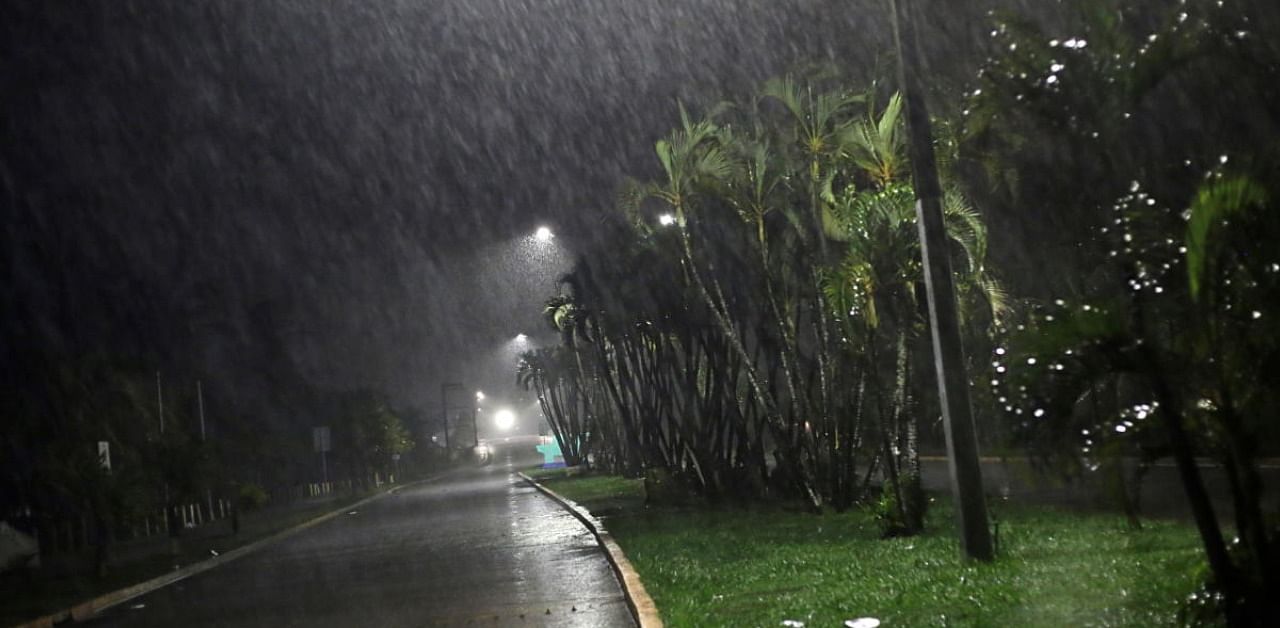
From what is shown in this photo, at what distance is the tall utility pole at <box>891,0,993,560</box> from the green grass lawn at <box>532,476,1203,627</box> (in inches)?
20.1

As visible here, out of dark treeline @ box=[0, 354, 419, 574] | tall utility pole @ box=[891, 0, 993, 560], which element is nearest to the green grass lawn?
tall utility pole @ box=[891, 0, 993, 560]

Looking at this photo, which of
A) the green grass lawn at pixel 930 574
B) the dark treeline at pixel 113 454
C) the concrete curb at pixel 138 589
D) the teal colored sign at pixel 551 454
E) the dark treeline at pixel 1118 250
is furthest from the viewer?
the teal colored sign at pixel 551 454

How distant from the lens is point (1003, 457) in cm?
804

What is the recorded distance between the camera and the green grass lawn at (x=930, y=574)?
9055mm

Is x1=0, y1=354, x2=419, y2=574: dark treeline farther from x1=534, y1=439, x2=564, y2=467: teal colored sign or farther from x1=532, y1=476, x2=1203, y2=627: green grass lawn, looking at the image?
x1=534, y1=439, x2=564, y2=467: teal colored sign

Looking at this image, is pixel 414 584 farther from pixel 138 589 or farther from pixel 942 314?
pixel 942 314

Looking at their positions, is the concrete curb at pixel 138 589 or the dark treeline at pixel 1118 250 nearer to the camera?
the dark treeline at pixel 1118 250

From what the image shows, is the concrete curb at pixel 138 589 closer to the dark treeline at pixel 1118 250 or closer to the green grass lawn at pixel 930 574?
the green grass lawn at pixel 930 574

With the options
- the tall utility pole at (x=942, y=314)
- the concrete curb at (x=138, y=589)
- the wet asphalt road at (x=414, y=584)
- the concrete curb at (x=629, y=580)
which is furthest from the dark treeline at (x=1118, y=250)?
the concrete curb at (x=138, y=589)

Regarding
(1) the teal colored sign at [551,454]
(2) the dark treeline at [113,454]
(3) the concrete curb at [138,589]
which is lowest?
(1) the teal colored sign at [551,454]

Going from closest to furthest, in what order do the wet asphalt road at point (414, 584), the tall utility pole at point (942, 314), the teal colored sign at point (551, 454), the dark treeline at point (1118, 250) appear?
the dark treeline at point (1118, 250) < the tall utility pole at point (942, 314) < the wet asphalt road at point (414, 584) < the teal colored sign at point (551, 454)

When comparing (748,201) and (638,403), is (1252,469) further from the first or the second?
(638,403)

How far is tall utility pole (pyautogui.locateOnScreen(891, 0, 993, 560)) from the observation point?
38.4ft

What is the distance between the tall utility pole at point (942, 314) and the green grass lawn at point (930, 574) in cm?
51
